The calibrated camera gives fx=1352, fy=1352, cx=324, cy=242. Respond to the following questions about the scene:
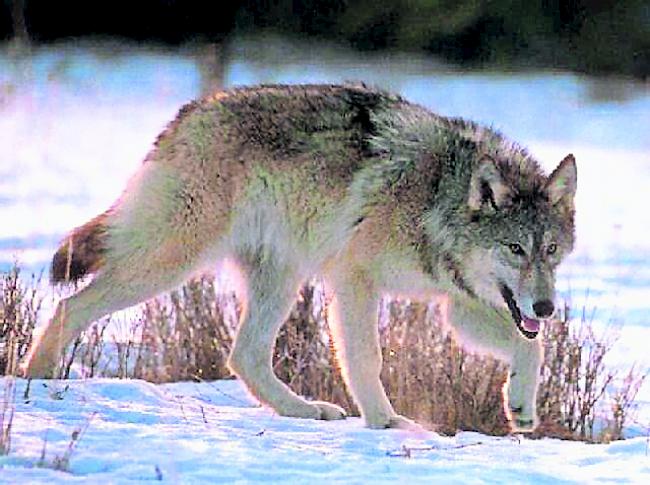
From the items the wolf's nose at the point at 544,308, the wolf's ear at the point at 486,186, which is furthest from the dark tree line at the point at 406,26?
the wolf's nose at the point at 544,308

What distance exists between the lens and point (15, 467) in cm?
355

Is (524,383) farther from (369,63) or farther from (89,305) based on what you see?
(369,63)

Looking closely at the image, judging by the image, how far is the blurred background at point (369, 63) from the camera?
13.6 m

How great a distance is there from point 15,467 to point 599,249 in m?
6.52

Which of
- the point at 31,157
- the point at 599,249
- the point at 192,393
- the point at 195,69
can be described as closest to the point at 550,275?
the point at 192,393

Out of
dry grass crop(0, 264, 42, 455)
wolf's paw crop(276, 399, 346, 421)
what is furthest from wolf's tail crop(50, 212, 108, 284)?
wolf's paw crop(276, 399, 346, 421)

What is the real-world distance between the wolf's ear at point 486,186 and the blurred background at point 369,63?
21.5 ft

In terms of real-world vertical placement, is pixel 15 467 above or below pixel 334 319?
below

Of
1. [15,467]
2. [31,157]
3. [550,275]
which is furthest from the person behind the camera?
[31,157]

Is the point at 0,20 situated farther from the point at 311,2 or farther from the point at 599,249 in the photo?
the point at 599,249

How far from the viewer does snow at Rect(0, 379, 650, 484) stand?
3.65m

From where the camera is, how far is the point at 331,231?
536cm

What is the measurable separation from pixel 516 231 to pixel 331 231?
0.73m

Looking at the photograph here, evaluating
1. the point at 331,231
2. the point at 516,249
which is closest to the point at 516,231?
the point at 516,249
